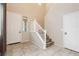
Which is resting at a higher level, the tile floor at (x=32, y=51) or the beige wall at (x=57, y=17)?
the beige wall at (x=57, y=17)

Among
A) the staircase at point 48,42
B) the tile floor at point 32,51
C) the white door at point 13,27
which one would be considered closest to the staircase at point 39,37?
the staircase at point 48,42

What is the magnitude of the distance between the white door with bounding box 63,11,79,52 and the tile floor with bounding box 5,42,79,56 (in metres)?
0.16

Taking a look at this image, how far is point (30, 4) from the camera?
255 centimetres

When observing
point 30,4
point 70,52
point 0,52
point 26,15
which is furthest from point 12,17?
point 70,52

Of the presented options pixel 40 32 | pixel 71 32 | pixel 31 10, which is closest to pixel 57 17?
pixel 71 32

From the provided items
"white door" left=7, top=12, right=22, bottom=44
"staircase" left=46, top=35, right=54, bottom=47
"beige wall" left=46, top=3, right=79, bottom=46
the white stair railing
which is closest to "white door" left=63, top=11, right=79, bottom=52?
"beige wall" left=46, top=3, right=79, bottom=46

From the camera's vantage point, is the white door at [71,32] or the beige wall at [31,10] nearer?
the beige wall at [31,10]

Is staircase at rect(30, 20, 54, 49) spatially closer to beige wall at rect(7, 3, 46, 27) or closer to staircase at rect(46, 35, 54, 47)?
staircase at rect(46, 35, 54, 47)

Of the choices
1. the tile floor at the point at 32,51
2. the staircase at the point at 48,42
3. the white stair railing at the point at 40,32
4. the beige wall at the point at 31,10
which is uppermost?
the beige wall at the point at 31,10

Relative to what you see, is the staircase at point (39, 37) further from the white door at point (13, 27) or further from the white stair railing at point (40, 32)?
the white door at point (13, 27)

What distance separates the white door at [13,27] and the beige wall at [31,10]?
0.12m

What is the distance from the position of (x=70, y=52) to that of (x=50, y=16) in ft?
3.27

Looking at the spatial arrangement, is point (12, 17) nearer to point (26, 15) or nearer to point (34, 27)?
point (26, 15)

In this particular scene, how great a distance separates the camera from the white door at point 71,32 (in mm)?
2717
